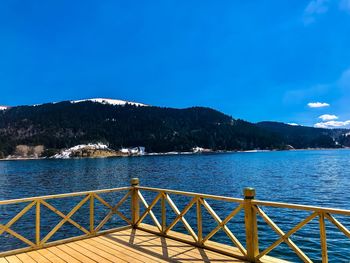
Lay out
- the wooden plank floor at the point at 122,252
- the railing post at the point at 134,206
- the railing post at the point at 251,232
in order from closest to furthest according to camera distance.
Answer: the railing post at the point at 251,232, the wooden plank floor at the point at 122,252, the railing post at the point at 134,206

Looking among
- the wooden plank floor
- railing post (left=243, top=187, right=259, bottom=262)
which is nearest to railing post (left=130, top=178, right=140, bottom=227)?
the wooden plank floor

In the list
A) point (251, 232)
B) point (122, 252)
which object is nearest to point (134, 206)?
point (122, 252)

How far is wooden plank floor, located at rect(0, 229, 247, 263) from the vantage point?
6430 mm

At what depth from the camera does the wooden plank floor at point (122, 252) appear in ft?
21.1

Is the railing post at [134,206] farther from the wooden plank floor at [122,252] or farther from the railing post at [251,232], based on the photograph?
the railing post at [251,232]

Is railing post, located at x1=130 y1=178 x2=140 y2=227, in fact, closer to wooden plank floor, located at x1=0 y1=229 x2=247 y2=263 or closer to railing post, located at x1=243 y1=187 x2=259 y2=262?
wooden plank floor, located at x1=0 y1=229 x2=247 y2=263

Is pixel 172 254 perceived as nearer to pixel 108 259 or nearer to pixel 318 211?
pixel 108 259

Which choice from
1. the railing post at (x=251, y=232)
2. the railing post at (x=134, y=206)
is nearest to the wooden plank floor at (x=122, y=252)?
the railing post at (x=251, y=232)

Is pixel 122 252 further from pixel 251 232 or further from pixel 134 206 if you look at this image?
pixel 251 232

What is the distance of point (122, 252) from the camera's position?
693cm

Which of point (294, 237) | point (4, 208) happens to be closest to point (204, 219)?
point (294, 237)

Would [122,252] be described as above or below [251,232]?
below

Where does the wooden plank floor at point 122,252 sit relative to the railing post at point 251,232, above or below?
below

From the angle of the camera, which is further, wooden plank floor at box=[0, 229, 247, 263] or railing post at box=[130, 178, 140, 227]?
railing post at box=[130, 178, 140, 227]
